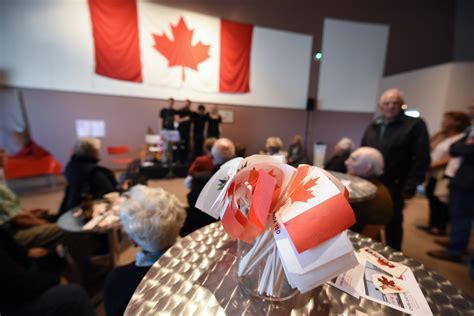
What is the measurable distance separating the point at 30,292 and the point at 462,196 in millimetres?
3078

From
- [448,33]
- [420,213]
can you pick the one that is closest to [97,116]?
[420,213]

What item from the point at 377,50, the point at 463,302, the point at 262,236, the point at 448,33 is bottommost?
the point at 463,302

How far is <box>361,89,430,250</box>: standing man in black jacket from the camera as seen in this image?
1.70m

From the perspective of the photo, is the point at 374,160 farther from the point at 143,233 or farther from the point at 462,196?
the point at 143,233

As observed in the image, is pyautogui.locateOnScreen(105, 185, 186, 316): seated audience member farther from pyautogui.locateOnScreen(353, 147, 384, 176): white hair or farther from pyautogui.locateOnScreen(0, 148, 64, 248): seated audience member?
pyautogui.locateOnScreen(353, 147, 384, 176): white hair

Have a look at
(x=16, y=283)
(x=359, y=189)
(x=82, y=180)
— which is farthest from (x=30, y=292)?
(x=359, y=189)

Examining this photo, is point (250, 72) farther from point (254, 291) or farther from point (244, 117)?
point (254, 291)

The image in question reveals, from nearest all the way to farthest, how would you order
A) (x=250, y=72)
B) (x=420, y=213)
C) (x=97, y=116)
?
(x=420, y=213)
(x=97, y=116)
(x=250, y=72)

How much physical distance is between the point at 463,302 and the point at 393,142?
1671mm

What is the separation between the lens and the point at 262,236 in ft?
1.25

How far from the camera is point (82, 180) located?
1802mm

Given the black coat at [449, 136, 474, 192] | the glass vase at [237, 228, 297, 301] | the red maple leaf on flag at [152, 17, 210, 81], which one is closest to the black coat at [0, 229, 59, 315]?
the glass vase at [237, 228, 297, 301]

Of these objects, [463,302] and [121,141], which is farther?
[121,141]

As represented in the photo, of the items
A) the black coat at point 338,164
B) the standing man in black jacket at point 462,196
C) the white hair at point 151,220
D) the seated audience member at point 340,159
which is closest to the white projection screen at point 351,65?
the seated audience member at point 340,159
